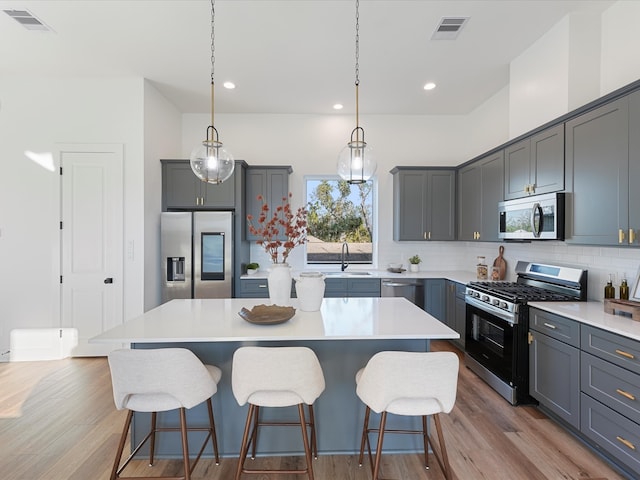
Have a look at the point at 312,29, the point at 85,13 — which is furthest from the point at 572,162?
the point at 85,13

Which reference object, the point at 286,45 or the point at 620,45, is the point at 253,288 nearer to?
the point at 286,45

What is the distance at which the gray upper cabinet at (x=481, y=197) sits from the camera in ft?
12.2

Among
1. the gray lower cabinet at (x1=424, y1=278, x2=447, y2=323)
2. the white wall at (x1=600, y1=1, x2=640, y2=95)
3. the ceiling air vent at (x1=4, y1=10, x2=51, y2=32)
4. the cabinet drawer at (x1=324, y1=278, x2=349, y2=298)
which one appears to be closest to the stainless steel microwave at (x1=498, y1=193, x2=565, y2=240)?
the white wall at (x1=600, y1=1, x2=640, y2=95)

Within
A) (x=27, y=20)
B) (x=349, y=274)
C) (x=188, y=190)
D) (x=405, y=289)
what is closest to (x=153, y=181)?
(x=188, y=190)

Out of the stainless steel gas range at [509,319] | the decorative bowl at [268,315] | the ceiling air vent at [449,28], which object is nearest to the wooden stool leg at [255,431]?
the decorative bowl at [268,315]

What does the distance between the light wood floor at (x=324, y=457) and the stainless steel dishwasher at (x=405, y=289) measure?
53.4 inches

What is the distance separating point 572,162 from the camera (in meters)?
2.63

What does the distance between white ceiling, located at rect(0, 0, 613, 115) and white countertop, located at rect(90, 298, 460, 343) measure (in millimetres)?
2386

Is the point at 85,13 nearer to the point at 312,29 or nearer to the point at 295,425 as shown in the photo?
the point at 312,29

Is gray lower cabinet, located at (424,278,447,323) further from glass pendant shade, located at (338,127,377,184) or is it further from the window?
glass pendant shade, located at (338,127,377,184)

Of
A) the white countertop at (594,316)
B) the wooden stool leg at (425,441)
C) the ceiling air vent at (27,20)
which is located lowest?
the wooden stool leg at (425,441)

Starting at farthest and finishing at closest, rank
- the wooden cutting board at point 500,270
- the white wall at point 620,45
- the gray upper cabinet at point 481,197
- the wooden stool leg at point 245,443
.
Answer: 1. the wooden cutting board at point 500,270
2. the gray upper cabinet at point 481,197
3. the white wall at point 620,45
4. the wooden stool leg at point 245,443

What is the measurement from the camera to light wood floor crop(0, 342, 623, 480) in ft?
6.70

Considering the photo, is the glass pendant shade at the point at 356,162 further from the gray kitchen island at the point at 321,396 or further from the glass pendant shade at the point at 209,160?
the gray kitchen island at the point at 321,396
